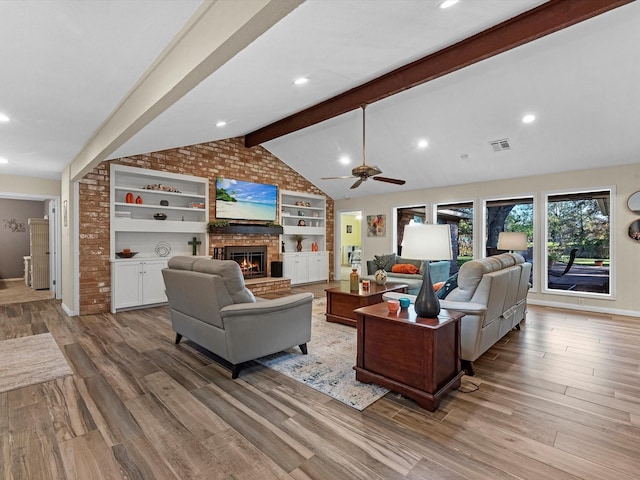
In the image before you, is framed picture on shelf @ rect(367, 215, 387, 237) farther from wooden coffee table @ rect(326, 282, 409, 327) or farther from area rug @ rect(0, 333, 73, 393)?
area rug @ rect(0, 333, 73, 393)

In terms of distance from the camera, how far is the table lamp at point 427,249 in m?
2.41

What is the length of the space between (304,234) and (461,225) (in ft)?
12.9

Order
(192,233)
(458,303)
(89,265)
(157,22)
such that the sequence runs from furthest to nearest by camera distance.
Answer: (192,233) < (89,265) < (458,303) < (157,22)

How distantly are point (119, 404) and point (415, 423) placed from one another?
2.16 m

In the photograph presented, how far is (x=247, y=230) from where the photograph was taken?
7.02 m

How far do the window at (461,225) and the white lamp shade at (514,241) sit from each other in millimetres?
1346

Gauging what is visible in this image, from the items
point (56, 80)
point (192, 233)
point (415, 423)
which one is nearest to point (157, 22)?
point (56, 80)

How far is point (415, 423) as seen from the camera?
2.15 meters

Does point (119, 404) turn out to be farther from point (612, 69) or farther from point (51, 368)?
point (612, 69)

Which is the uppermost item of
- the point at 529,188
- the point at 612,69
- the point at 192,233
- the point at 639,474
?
the point at 612,69

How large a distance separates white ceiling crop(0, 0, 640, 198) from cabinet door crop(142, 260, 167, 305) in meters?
1.91

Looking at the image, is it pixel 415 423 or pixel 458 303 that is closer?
pixel 415 423

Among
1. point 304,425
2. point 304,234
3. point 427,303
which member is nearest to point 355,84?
point 427,303

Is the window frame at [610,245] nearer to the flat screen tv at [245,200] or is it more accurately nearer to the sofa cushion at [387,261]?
the sofa cushion at [387,261]
